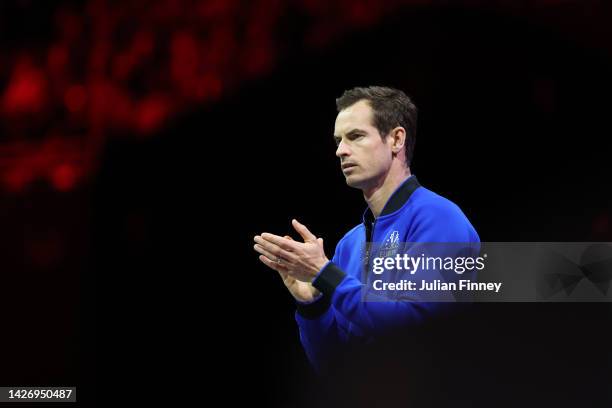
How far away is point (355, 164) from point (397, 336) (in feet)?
1.71

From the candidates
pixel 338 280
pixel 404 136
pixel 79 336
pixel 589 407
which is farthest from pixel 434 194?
pixel 79 336

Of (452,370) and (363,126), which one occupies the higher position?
(363,126)

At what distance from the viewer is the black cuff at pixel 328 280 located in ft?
6.06

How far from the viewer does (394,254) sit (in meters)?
1.98

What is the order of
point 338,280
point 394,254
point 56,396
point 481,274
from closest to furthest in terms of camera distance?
1. point 338,280
2. point 394,254
3. point 481,274
4. point 56,396

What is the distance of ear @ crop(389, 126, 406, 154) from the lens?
2.12 metres

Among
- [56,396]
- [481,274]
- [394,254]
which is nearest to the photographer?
[394,254]

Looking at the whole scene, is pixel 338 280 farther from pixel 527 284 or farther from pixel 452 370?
pixel 527 284

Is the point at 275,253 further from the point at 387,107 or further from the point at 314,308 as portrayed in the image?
the point at 387,107

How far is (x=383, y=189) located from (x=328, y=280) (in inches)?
15.2

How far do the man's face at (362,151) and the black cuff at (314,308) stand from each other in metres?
0.36

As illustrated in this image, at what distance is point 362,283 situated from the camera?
6.56ft

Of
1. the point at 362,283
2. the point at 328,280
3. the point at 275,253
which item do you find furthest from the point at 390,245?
the point at 275,253

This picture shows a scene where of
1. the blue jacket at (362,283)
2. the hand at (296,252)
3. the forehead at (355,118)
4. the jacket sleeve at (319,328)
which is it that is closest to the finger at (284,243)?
the hand at (296,252)
